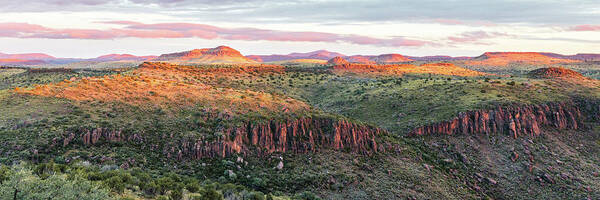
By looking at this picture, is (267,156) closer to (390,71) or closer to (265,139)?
(265,139)

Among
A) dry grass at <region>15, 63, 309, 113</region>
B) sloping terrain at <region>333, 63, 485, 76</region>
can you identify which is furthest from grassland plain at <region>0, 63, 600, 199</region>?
sloping terrain at <region>333, 63, 485, 76</region>

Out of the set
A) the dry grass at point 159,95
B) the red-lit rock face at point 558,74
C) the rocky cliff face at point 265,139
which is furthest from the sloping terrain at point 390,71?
the rocky cliff face at point 265,139

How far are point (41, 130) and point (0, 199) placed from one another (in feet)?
72.4

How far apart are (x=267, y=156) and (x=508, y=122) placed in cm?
4101

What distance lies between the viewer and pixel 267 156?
129ft

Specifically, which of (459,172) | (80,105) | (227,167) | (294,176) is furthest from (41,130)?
(459,172)

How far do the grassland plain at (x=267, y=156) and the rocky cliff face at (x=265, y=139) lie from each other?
0.82m

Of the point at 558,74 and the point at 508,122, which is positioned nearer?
the point at 508,122

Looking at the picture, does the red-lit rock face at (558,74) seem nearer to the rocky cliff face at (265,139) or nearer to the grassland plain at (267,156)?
the grassland plain at (267,156)

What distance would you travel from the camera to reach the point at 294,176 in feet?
118

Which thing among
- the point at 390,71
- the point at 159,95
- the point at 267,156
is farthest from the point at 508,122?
the point at 390,71

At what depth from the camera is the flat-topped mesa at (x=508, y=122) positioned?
53.6 meters

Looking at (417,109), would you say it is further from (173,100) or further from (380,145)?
(173,100)

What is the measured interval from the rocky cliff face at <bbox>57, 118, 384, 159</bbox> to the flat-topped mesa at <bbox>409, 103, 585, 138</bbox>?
12902mm
